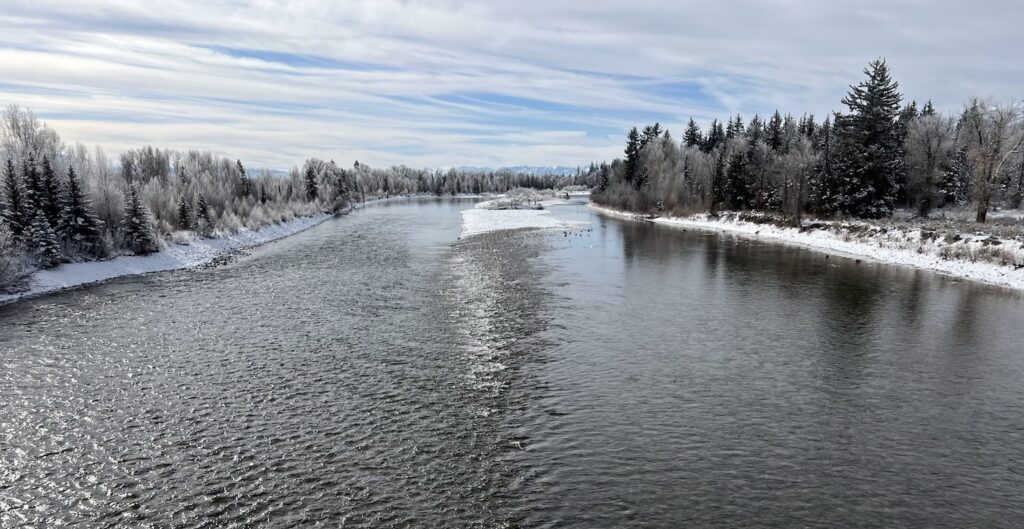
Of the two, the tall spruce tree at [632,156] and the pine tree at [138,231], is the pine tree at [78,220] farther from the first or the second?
the tall spruce tree at [632,156]

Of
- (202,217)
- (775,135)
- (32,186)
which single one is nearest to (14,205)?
(32,186)

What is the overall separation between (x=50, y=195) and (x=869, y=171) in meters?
68.7

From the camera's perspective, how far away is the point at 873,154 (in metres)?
56.3

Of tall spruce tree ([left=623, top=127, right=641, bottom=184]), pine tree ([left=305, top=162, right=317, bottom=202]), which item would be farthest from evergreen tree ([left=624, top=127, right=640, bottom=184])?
pine tree ([left=305, top=162, right=317, bottom=202])

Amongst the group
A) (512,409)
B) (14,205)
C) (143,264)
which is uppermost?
(14,205)

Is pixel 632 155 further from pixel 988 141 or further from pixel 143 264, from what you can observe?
pixel 143 264

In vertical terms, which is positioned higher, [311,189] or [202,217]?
[311,189]

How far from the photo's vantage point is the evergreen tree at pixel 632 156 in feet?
356

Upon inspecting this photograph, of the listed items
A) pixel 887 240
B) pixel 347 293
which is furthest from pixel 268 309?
pixel 887 240

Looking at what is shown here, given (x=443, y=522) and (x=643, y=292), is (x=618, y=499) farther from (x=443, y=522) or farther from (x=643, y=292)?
(x=643, y=292)

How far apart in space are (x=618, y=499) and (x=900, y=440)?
7168mm

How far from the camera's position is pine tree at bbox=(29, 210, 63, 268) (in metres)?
32.1

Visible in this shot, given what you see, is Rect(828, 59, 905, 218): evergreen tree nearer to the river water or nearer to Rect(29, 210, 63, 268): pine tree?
the river water

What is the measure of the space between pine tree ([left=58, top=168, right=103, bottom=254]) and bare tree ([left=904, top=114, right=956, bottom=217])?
77186 millimetres
